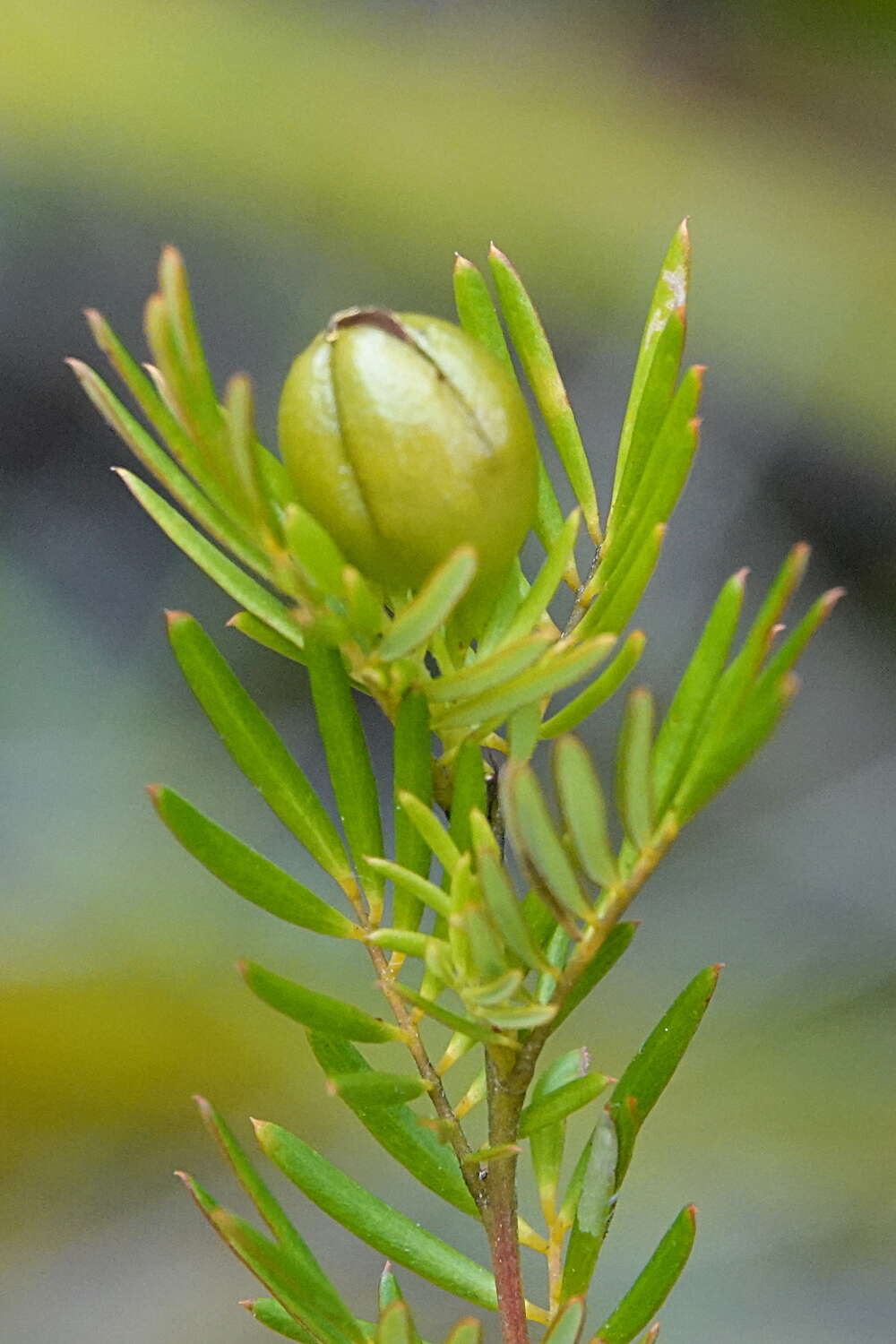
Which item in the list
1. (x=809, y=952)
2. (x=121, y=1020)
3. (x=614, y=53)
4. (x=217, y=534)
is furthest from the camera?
(x=614, y=53)

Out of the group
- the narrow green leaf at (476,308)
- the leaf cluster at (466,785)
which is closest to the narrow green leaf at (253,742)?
the leaf cluster at (466,785)

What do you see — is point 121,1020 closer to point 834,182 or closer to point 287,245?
point 287,245

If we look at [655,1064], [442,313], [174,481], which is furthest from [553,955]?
[442,313]

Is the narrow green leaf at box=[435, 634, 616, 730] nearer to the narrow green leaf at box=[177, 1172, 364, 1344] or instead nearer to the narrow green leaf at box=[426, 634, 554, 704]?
the narrow green leaf at box=[426, 634, 554, 704]

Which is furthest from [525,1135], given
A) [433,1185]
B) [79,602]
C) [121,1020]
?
[79,602]

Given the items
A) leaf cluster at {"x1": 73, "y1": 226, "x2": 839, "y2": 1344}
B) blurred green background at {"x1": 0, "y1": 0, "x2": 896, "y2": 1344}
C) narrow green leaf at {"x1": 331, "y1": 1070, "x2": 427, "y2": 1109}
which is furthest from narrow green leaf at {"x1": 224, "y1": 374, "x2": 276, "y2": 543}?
blurred green background at {"x1": 0, "y1": 0, "x2": 896, "y2": 1344}
